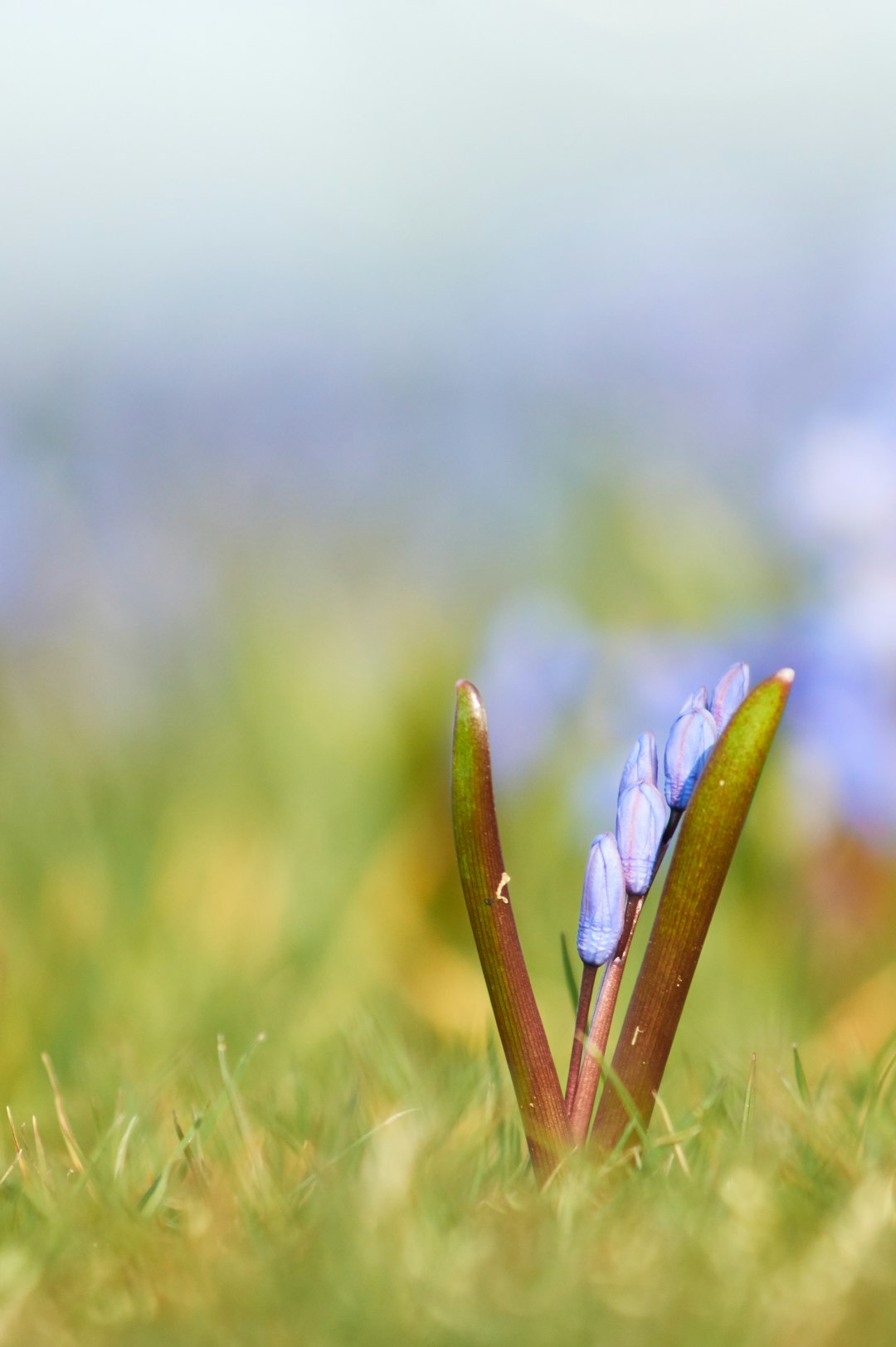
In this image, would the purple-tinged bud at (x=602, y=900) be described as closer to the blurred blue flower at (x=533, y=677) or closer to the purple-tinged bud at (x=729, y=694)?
the purple-tinged bud at (x=729, y=694)

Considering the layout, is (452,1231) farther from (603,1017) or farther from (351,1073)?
(351,1073)

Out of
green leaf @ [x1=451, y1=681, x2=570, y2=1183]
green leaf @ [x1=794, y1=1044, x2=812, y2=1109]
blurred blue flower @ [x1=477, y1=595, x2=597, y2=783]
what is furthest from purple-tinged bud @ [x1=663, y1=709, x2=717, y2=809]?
blurred blue flower @ [x1=477, y1=595, x2=597, y2=783]

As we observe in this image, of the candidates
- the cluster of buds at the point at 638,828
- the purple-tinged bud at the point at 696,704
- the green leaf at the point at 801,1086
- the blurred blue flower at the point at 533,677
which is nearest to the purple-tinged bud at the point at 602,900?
the cluster of buds at the point at 638,828

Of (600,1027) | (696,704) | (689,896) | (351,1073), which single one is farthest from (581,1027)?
(351,1073)

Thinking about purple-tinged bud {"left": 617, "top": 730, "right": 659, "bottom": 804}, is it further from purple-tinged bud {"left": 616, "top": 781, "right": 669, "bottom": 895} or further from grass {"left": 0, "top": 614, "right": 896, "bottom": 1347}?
grass {"left": 0, "top": 614, "right": 896, "bottom": 1347}

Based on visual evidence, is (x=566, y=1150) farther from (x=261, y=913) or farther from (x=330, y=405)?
(x=330, y=405)

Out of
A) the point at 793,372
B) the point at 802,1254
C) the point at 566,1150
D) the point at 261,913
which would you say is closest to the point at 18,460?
the point at 261,913
